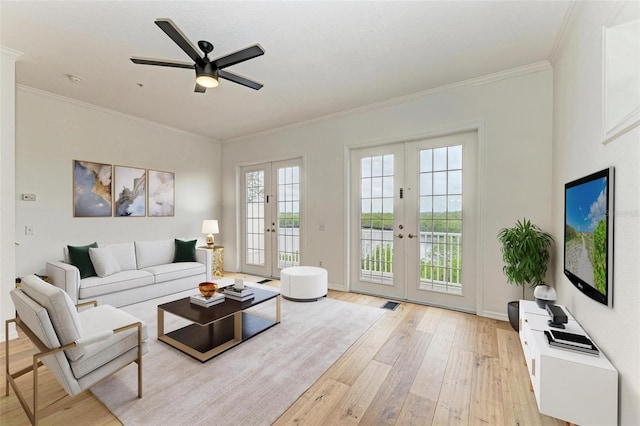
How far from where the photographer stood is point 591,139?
75.6 inches

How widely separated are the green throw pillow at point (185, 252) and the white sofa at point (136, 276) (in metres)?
0.09

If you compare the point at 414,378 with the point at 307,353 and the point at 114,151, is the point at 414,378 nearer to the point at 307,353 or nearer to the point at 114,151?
the point at 307,353

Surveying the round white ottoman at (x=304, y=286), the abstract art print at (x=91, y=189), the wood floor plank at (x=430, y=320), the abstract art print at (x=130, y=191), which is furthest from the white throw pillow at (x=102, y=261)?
the wood floor plank at (x=430, y=320)

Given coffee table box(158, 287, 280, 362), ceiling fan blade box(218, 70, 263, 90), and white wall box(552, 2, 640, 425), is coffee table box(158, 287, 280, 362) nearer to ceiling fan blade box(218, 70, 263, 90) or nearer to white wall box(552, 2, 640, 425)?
ceiling fan blade box(218, 70, 263, 90)

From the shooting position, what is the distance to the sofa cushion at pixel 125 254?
Result: 13.6 ft

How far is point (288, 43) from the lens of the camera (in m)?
2.71

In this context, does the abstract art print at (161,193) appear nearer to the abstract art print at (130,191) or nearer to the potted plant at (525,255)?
the abstract art print at (130,191)

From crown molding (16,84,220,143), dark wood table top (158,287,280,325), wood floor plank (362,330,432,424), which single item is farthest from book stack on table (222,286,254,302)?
crown molding (16,84,220,143)

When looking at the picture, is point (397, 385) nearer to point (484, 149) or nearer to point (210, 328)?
point (210, 328)

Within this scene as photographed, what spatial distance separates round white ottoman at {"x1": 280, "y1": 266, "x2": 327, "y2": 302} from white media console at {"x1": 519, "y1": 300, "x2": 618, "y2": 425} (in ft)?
8.76

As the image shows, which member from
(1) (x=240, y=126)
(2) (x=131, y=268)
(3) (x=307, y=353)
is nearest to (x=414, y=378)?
(3) (x=307, y=353)

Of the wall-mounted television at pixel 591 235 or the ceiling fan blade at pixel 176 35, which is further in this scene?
the ceiling fan blade at pixel 176 35

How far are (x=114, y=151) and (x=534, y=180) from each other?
5992mm

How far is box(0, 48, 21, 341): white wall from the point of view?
282 centimetres
